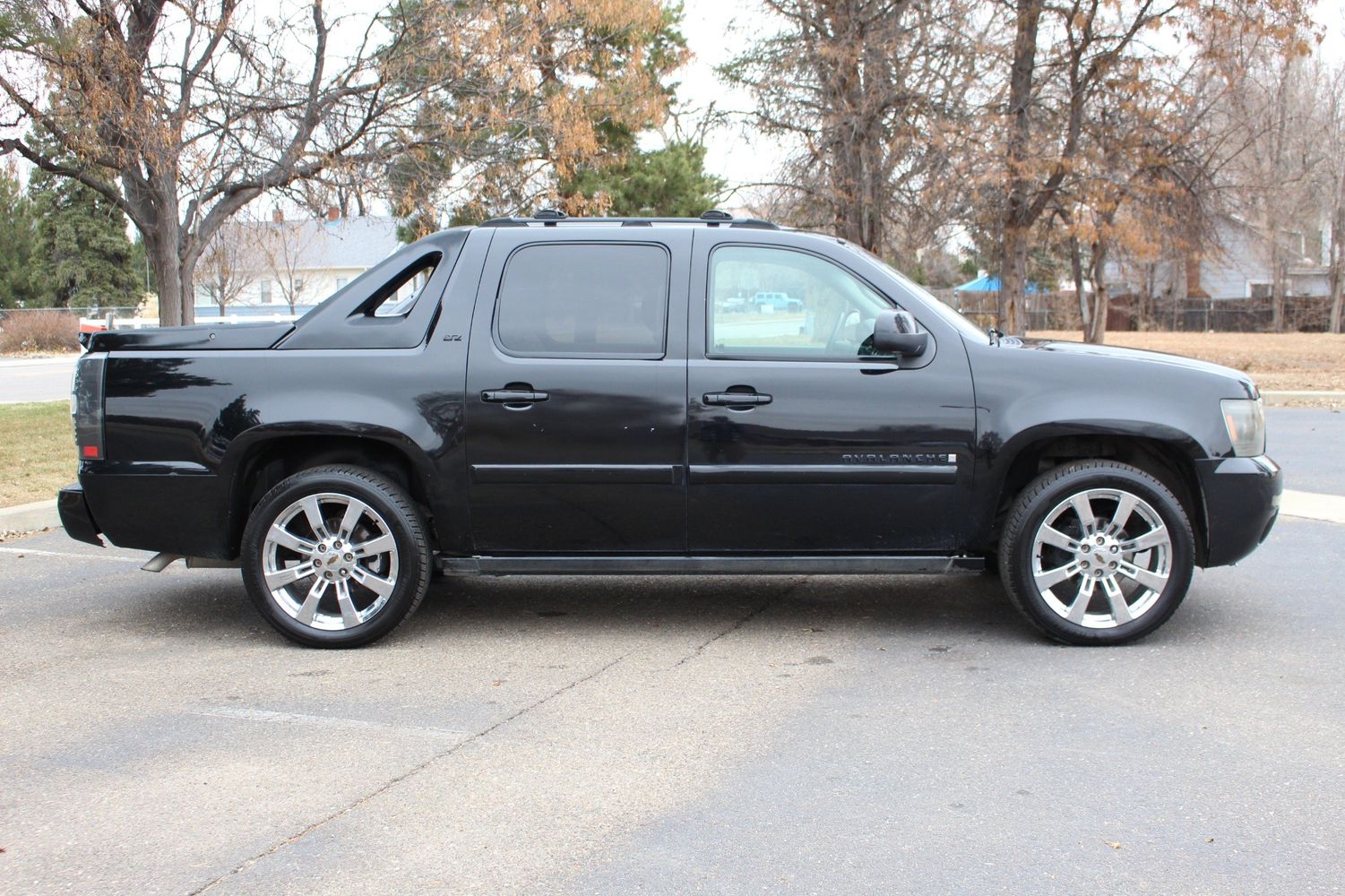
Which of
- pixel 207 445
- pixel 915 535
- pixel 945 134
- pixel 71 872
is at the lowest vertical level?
pixel 71 872

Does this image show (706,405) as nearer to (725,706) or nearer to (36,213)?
(725,706)

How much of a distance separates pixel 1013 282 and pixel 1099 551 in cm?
2108

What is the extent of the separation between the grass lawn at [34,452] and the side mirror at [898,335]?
22.4 feet

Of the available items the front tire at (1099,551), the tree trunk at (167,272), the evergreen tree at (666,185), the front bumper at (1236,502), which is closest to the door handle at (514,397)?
the front tire at (1099,551)

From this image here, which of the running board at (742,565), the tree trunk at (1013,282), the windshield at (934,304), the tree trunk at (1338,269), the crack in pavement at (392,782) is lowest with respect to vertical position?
the crack in pavement at (392,782)

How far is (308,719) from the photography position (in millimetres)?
4523

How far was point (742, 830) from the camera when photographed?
3508mm

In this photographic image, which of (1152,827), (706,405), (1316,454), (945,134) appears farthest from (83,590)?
(945,134)

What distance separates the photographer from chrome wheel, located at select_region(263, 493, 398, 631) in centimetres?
539

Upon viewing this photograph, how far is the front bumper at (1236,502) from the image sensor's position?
5289 millimetres

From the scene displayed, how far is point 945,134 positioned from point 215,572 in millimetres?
16195

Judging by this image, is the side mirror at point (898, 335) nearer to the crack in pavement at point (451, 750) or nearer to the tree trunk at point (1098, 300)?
the crack in pavement at point (451, 750)

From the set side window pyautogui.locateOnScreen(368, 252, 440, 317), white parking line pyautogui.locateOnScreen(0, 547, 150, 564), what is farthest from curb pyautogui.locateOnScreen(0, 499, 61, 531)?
side window pyautogui.locateOnScreen(368, 252, 440, 317)

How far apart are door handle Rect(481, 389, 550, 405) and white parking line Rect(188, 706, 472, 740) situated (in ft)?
5.00
